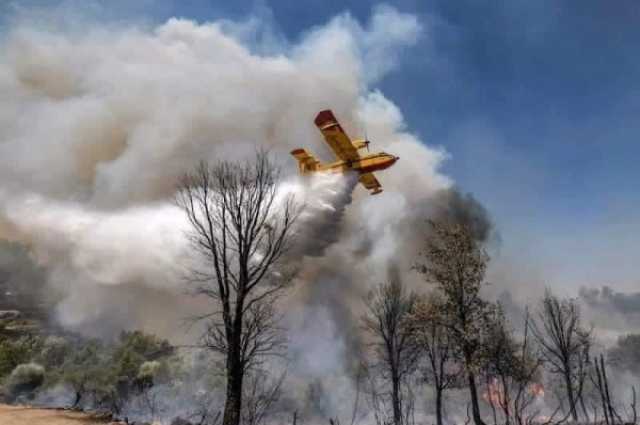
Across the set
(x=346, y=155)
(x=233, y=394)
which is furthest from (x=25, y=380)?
A: (x=233, y=394)

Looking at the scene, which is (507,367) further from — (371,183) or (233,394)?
(371,183)

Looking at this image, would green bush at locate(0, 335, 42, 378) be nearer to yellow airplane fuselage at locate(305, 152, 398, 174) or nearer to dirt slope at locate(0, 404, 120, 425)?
dirt slope at locate(0, 404, 120, 425)

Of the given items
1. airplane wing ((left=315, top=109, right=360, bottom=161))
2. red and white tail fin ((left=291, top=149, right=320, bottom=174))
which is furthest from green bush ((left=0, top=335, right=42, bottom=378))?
airplane wing ((left=315, top=109, right=360, bottom=161))

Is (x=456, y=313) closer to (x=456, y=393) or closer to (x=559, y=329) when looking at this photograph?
(x=559, y=329)

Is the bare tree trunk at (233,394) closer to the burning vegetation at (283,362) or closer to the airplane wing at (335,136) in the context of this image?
the burning vegetation at (283,362)

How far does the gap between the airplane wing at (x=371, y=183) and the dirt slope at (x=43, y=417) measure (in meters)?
34.9

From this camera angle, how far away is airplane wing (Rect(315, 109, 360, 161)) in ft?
127

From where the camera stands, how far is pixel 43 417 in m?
21.5

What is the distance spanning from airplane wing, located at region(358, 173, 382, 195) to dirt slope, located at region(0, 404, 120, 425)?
34.9 metres

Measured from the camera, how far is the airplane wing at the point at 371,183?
161 ft

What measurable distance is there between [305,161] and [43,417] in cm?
3814

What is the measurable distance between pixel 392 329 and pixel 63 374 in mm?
42617

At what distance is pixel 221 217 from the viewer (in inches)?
609

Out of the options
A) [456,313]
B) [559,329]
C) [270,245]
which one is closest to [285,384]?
[559,329]
